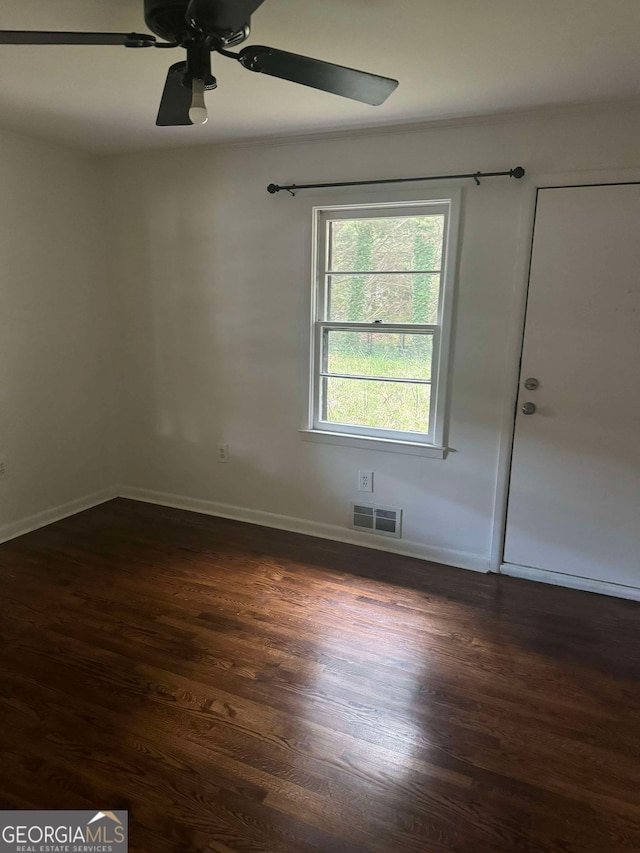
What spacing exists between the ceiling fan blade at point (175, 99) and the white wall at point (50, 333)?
5.67 feet

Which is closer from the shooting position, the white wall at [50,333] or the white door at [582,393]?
the white door at [582,393]

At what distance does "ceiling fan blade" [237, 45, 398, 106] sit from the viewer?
1458 millimetres

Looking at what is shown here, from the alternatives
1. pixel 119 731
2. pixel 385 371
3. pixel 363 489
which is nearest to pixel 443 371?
pixel 385 371

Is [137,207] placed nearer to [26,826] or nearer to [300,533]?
[300,533]

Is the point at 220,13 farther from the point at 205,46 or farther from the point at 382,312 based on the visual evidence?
the point at 382,312

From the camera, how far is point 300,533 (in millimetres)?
Answer: 3475

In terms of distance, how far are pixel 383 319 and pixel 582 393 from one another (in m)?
1.14

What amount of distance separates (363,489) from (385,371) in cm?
74

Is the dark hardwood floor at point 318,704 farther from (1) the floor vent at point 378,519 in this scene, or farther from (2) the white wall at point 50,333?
(2) the white wall at point 50,333

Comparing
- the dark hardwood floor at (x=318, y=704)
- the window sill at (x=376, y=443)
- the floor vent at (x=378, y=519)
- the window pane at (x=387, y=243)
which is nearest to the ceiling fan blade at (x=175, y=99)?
the window pane at (x=387, y=243)

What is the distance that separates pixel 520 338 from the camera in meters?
2.74

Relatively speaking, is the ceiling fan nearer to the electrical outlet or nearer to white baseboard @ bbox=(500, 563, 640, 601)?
the electrical outlet

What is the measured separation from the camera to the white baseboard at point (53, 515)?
3342 mm

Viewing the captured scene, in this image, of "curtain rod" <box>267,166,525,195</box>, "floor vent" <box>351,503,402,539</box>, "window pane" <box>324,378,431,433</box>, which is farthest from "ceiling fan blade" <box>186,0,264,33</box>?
"floor vent" <box>351,503,402,539</box>
